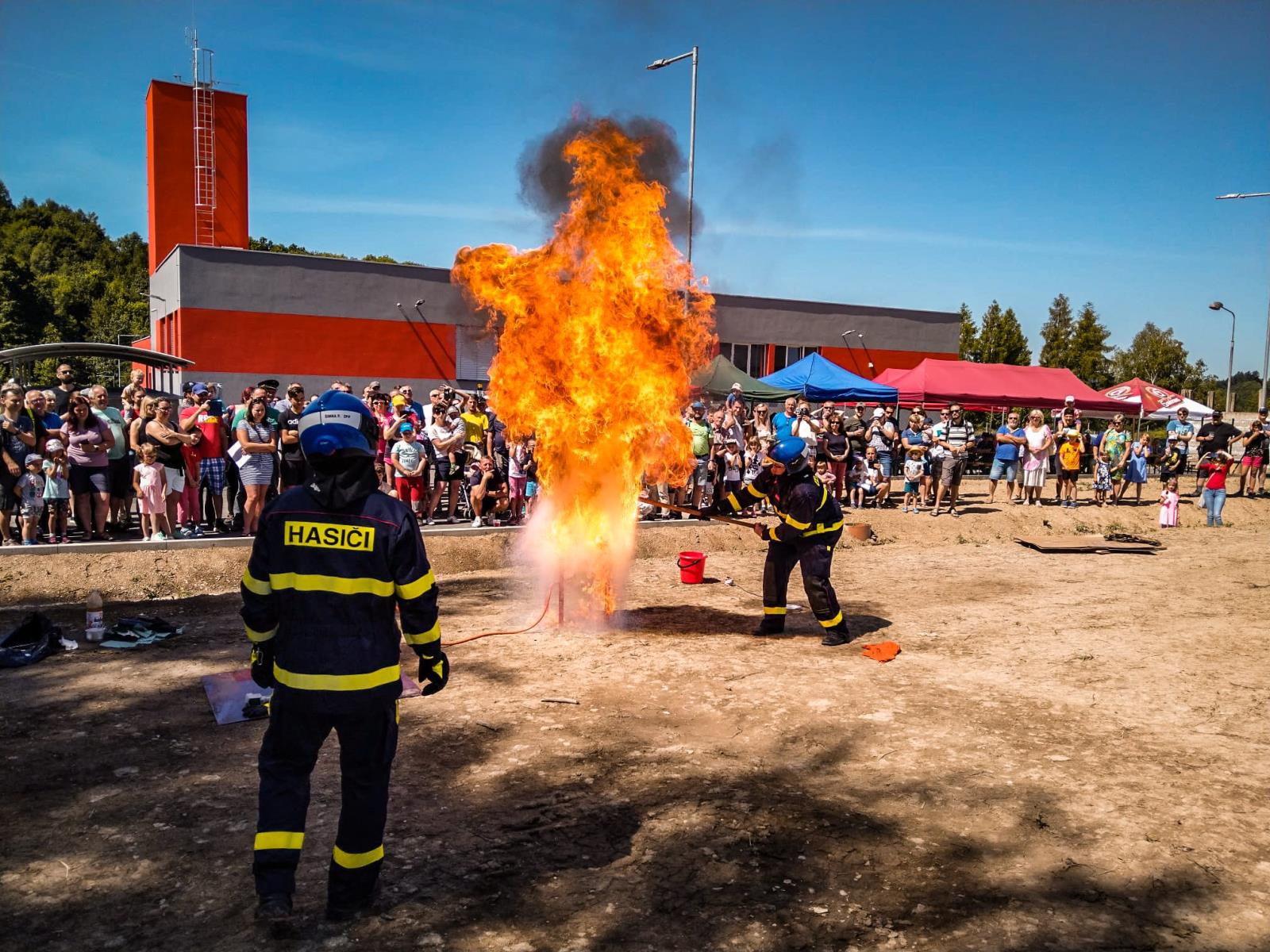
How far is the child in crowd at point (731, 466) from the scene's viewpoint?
49.3 ft

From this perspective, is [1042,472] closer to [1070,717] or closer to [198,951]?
[1070,717]

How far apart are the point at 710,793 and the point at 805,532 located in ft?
11.7

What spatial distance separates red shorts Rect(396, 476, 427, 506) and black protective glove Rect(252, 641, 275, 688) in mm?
8598

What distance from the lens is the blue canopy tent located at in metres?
22.1

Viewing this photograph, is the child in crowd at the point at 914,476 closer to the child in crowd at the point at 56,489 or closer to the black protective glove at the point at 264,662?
the child in crowd at the point at 56,489

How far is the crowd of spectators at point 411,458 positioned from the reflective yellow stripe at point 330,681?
3345mm

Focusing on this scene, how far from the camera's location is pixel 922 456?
1689 centimetres

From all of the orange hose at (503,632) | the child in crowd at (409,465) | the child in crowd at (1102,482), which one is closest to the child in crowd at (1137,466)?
the child in crowd at (1102,482)

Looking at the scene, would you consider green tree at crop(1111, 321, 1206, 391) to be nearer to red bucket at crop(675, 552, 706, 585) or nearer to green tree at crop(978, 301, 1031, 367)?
green tree at crop(978, 301, 1031, 367)

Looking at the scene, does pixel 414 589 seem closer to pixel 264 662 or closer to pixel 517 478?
pixel 264 662

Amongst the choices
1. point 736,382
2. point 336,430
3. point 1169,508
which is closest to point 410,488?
point 336,430

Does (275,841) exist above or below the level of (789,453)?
below

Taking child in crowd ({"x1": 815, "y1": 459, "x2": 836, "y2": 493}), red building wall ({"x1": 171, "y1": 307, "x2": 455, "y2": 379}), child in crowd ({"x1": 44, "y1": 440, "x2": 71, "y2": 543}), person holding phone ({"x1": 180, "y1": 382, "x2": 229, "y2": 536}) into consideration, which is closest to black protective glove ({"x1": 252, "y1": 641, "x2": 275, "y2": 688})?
child in crowd ({"x1": 44, "y1": 440, "x2": 71, "y2": 543})

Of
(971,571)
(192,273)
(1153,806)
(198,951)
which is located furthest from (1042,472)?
(192,273)
